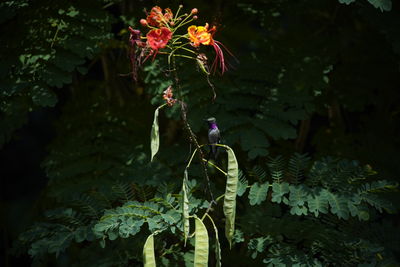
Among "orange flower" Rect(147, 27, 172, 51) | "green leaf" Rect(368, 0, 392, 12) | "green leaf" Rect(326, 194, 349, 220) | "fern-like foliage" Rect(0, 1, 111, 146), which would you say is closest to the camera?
"orange flower" Rect(147, 27, 172, 51)

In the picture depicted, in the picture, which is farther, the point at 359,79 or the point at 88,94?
the point at 88,94

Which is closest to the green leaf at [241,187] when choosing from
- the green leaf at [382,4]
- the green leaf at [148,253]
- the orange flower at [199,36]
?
the green leaf at [148,253]

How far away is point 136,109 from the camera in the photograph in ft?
7.86

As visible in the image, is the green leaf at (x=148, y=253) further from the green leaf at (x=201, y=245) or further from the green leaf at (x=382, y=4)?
the green leaf at (x=382, y=4)

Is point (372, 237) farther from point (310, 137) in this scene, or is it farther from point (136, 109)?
point (136, 109)

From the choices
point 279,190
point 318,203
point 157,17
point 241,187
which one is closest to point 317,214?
point 318,203

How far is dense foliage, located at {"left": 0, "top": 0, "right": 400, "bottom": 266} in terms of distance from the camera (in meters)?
1.66

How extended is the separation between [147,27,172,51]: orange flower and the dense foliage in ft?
0.26

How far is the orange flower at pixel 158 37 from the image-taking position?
4.34ft

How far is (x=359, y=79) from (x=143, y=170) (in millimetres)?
1163

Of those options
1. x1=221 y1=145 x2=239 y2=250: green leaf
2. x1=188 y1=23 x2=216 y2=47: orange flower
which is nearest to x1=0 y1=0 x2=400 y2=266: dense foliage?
x1=221 y1=145 x2=239 y2=250: green leaf

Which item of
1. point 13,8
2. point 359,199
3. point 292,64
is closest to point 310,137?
point 292,64

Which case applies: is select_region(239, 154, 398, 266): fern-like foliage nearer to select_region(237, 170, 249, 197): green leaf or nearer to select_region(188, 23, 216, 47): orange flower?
select_region(237, 170, 249, 197): green leaf

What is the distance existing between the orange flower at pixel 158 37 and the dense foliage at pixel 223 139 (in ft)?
0.26
